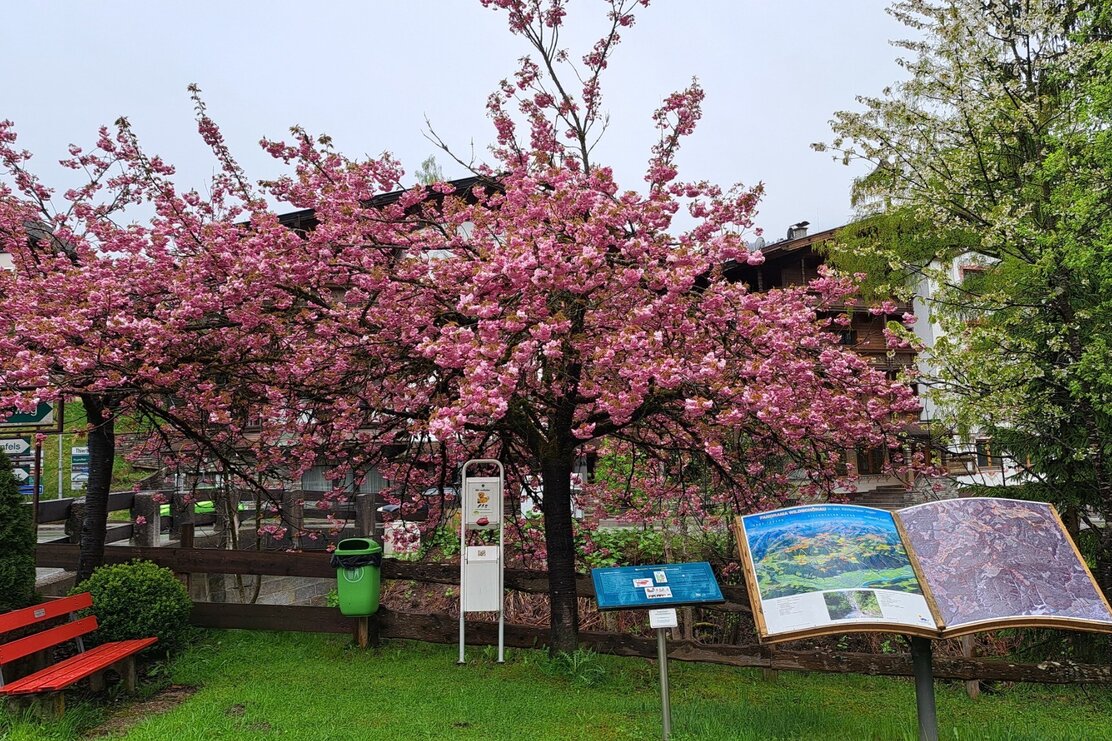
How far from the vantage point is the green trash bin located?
22.5 feet

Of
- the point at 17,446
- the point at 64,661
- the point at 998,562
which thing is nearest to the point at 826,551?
the point at 998,562

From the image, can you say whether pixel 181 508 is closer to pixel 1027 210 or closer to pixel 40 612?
pixel 40 612

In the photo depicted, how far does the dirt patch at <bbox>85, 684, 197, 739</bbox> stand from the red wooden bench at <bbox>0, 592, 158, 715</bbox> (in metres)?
0.24

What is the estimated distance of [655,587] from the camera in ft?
15.8

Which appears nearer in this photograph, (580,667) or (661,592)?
(661,592)

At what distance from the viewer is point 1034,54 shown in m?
7.02

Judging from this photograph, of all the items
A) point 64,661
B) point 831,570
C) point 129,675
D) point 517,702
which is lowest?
point 517,702

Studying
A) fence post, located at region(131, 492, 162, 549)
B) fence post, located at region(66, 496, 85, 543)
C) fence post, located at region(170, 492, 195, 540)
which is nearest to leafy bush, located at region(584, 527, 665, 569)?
fence post, located at region(170, 492, 195, 540)

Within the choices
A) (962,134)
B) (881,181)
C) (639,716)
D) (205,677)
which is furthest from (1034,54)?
(205,677)

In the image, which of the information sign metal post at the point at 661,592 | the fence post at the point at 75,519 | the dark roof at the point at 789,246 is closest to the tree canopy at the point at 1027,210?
the information sign metal post at the point at 661,592

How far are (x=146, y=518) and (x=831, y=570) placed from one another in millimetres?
8880

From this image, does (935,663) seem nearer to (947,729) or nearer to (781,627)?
(947,729)

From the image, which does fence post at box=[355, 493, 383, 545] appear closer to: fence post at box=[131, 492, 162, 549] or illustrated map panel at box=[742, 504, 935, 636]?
fence post at box=[131, 492, 162, 549]

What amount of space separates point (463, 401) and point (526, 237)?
1.54m
